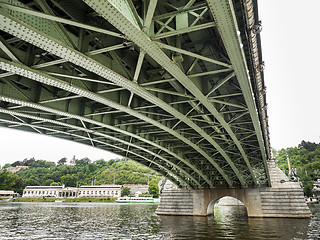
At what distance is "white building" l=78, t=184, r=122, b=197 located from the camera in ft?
310

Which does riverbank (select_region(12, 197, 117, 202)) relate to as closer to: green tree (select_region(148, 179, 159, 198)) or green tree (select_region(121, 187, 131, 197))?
green tree (select_region(121, 187, 131, 197))

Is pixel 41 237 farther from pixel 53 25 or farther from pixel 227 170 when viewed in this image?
pixel 227 170

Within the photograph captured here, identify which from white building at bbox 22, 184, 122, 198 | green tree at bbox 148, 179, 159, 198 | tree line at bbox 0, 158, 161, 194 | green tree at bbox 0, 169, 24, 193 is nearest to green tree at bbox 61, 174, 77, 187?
tree line at bbox 0, 158, 161, 194

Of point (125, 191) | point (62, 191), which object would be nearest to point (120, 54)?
point (125, 191)

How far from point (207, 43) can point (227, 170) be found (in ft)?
74.5

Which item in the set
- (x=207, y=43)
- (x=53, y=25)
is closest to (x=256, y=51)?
(x=207, y=43)

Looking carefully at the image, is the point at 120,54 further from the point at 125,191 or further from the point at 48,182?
the point at 48,182

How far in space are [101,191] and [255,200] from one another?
255ft

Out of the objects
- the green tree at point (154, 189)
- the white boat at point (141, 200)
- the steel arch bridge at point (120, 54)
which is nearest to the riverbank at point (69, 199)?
the white boat at point (141, 200)

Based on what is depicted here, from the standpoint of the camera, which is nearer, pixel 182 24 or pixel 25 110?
pixel 182 24

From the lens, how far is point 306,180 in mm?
58625

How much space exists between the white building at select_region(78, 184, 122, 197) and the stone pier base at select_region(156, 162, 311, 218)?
6461 cm

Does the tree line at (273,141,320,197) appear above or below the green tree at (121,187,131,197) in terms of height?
above

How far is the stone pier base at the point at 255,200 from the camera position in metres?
28.3
